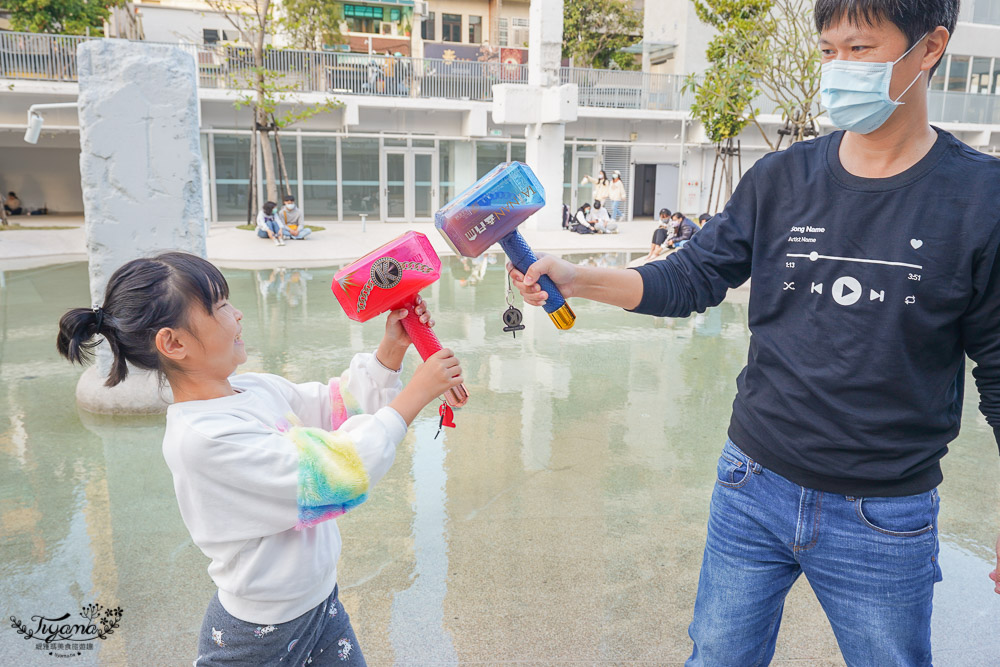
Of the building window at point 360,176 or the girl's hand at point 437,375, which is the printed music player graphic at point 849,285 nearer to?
the girl's hand at point 437,375

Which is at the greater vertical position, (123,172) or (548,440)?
(123,172)

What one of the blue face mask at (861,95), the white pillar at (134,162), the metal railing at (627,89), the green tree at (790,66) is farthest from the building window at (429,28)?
the blue face mask at (861,95)

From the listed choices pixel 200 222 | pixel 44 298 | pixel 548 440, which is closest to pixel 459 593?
pixel 548 440

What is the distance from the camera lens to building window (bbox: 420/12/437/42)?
31.0 m

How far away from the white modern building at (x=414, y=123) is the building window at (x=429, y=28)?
7.60 metres

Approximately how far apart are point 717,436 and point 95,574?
3.28 metres

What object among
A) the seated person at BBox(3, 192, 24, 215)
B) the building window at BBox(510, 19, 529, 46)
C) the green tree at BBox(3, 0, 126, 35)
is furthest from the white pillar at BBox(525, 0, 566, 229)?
the building window at BBox(510, 19, 529, 46)

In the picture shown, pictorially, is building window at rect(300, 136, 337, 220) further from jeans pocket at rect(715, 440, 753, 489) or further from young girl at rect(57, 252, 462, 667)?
jeans pocket at rect(715, 440, 753, 489)

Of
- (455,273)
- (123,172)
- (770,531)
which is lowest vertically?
(455,273)

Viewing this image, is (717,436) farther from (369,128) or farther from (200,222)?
(369,128)

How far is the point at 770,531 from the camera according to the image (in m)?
1.68

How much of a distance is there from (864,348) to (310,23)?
64.2ft

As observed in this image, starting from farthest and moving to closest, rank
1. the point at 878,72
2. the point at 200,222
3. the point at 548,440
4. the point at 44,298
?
the point at 44,298
the point at 200,222
the point at 548,440
the point at 878,72

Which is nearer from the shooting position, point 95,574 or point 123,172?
point 95,574
